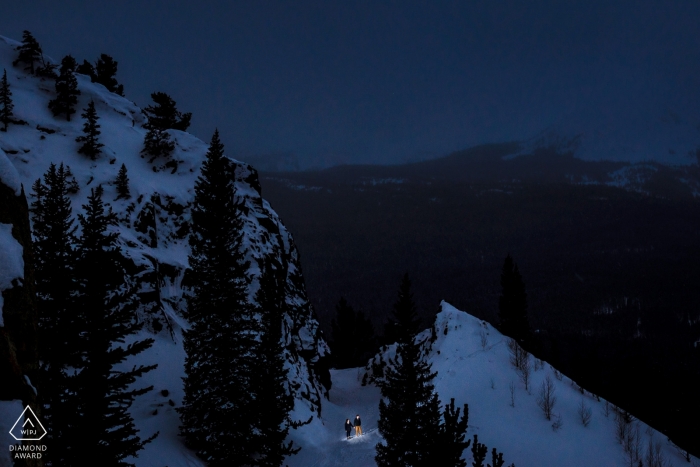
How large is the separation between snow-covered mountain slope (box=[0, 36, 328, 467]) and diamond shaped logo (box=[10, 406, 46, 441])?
1186 cm

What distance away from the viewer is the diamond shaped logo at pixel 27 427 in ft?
15.1

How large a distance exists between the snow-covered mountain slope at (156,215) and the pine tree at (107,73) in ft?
23.9

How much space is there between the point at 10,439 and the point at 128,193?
26.3m

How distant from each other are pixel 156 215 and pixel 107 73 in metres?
35.5

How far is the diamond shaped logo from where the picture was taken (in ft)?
15.1

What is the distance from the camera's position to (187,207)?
29.4 m

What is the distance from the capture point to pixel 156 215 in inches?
1078

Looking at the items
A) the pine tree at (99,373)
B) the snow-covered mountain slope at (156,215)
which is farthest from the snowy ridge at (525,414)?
the pine tree at (99,373)

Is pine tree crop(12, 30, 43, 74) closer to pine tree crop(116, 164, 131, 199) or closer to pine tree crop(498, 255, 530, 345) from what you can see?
pine tree crop(116, 164, 131, 199)

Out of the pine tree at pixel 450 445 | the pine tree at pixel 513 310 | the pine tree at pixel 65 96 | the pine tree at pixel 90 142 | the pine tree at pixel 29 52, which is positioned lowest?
the pine tree at pixel 513 310

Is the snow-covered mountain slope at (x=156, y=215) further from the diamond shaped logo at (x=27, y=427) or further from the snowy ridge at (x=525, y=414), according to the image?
the snowy ridge at (x=525, y=414)

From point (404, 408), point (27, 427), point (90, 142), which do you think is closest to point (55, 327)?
point (27, 427)

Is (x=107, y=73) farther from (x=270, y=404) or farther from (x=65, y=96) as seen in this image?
(x=270, y=404)

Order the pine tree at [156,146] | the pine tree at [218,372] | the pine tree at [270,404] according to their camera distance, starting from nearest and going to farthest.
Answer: the pine tree at [270,404]
the pine tree at [218,372]
the pine tree at [156,146]
